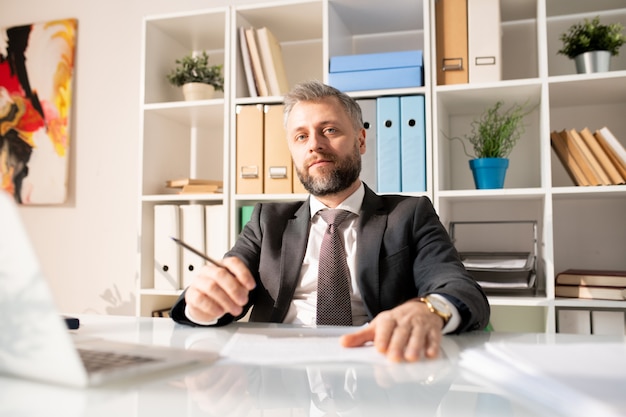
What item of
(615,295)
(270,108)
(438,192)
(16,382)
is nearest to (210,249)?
(270,108)

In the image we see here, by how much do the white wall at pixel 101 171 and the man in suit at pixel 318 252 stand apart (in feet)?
4.90

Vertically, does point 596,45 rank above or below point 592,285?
above

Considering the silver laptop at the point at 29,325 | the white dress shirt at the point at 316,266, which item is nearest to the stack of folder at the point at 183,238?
the white dress shirt at the point at 316,266

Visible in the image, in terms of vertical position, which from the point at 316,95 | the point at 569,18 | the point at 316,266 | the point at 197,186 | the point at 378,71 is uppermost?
the point at 569,18

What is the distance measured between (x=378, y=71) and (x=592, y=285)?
112 cm

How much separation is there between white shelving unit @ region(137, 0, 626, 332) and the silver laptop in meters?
1.64

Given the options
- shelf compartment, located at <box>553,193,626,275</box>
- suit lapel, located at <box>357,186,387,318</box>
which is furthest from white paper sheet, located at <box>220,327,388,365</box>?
shelf compartment, located at <box>553,193,626,275</box>

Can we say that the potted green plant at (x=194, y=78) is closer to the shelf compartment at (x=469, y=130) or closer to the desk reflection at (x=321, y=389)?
the shelf compartment at (x=469, y=130)

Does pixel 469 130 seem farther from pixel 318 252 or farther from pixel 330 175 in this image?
pixel 318 252

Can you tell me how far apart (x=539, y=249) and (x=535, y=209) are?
173mm

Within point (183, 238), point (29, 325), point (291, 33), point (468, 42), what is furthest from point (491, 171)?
point (29, 325)

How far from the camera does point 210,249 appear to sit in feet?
7.68

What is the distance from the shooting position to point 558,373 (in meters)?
0.66

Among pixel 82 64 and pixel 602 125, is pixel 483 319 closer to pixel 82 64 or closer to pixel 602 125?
pixel 602 125
